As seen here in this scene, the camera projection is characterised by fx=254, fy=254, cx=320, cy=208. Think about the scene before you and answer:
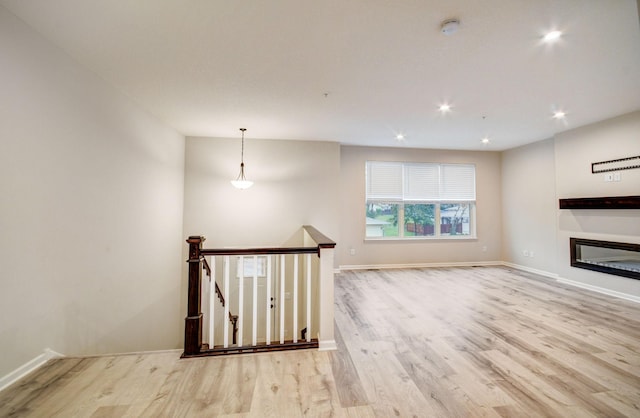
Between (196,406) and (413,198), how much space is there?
5.55 metres

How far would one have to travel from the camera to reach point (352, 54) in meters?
2.29

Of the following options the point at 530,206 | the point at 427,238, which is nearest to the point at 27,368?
the point at 427,238

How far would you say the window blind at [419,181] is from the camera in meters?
5.89

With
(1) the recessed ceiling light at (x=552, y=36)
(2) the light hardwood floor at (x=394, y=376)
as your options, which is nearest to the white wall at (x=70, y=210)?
(2) the light hardwood floor at (x=394, y=376)

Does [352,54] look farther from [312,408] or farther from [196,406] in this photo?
[196,406]

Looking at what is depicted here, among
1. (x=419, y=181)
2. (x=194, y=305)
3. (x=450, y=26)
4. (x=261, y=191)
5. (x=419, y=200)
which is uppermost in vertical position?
(x=450, y=26)

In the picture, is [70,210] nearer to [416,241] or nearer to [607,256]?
[416,241]

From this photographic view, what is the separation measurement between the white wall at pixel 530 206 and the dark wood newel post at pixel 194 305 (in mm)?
6279

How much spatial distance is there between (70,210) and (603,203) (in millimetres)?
6902

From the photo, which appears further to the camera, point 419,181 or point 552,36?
point 419,181

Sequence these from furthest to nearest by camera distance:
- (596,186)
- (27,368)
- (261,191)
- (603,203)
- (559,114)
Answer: (261,191)
(596,186)
(603,203)
(559,114)
(27,368)

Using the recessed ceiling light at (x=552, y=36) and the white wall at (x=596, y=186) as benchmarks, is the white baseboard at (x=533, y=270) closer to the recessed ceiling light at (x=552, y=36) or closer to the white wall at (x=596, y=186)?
the white wall at (x=596, y=186)

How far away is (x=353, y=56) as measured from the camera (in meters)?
2.32

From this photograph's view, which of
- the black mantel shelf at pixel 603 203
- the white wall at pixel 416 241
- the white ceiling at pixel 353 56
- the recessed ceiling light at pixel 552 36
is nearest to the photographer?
the white ceiling at pixel 353 56
